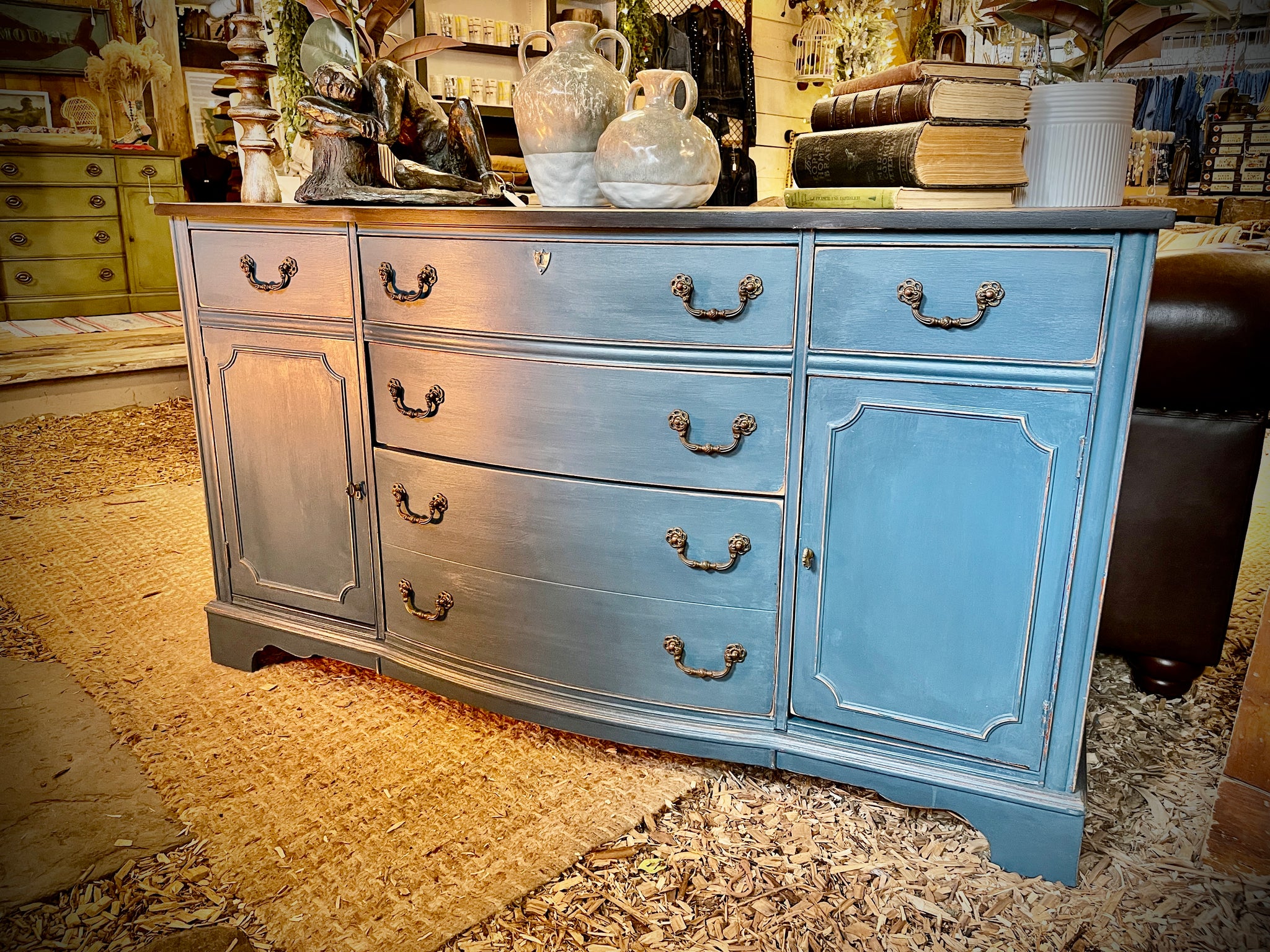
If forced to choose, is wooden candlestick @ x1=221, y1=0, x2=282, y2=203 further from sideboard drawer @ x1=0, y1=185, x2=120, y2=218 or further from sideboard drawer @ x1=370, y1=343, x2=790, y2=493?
sideboard drawer @ x1=0, y1=185, x2=120, y2=218

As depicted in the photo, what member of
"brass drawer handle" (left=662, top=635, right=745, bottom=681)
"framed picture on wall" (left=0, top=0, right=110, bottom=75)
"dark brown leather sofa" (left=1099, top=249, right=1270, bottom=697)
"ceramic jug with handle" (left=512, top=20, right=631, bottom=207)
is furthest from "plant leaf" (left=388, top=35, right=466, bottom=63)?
"framed picture on wall" (left=0, top=0, right=110, bottom=75)

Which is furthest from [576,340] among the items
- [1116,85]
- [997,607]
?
[1116,85]

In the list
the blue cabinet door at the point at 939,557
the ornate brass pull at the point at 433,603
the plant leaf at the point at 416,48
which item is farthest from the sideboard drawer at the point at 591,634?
the plant leaf at the point at 416,48

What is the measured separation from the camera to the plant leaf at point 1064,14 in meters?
1.39

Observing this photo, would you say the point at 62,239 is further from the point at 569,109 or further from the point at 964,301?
the point at 964,301

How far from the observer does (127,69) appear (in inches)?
218

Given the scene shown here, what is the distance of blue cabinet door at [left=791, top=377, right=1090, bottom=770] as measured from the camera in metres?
1.23

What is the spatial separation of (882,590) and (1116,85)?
0.83 meters

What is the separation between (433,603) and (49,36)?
223 inches

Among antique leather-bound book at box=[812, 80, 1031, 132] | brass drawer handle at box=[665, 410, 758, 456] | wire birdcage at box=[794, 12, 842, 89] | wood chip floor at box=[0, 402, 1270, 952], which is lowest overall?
wood chip floor at box=[0, 402, 1270, 952]

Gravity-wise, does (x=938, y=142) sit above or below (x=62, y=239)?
above

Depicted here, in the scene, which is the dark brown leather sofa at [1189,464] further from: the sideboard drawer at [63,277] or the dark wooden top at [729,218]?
the sideboard drawer at [63,277]

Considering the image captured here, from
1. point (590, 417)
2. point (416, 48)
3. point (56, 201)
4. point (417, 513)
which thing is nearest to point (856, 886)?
point (590, 417)

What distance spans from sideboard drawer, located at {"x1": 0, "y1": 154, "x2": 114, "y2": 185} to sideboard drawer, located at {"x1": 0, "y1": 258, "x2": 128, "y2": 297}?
1.49 ft
